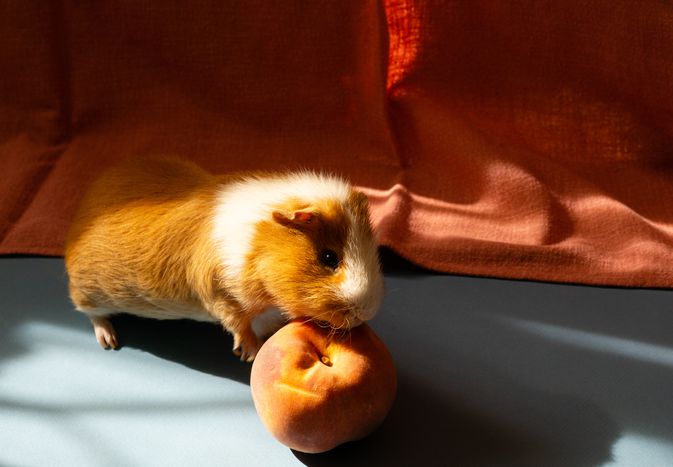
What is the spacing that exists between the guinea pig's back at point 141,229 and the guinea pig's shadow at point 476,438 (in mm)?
334

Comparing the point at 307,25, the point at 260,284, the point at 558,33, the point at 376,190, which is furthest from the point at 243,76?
the point at 260,284

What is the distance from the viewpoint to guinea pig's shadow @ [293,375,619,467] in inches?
40.3

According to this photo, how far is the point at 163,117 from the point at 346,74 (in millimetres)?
474

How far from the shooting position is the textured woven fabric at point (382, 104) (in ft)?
5.30

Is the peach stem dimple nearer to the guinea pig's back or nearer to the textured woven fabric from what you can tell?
the guinea pig's back

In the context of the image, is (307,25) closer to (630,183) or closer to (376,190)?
(376,190)

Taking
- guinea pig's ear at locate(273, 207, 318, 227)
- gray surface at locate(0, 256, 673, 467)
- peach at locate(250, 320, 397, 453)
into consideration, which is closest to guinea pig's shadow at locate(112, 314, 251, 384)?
gray surface at locate(0, 256, 673, 467)

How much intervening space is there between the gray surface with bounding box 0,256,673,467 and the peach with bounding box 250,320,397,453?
8 centimetres

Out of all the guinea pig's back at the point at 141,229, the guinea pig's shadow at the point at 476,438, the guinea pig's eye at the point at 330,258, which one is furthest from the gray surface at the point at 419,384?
the guinea pig's eye at the point at 330,258

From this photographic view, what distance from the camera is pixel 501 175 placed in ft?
5.40

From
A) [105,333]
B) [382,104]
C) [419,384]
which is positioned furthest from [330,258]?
[382,104]

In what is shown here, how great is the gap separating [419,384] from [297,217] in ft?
1.22

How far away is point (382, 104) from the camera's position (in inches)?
70.8

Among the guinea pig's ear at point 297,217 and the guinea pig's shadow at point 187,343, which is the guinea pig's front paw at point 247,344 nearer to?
the guinea pig's shadow at point 187,343
